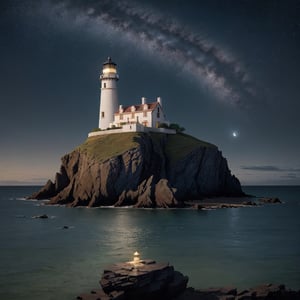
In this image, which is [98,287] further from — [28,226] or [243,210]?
[243,210]

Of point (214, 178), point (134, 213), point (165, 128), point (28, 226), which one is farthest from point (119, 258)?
point (165, 128)

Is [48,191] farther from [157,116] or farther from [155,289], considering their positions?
[155,289]

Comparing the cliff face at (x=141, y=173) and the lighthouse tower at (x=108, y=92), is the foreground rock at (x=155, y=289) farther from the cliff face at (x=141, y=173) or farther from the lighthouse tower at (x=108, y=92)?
the lighthouse tower at (x=108, y=92)

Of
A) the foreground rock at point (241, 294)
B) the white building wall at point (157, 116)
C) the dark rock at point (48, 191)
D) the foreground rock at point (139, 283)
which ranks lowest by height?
the foreground rock at point (241, 294)

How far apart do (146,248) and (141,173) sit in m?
54.8

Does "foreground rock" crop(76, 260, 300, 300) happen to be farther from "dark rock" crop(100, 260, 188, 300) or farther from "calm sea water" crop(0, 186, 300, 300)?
"calm sea water" crop(0, 186, 300, 300)

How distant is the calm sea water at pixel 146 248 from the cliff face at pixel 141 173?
1208cm

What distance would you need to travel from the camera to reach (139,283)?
869 inches

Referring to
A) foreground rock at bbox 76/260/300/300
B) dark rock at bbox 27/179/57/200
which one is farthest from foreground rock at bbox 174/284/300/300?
dark rock at bbox 27/179/57/200

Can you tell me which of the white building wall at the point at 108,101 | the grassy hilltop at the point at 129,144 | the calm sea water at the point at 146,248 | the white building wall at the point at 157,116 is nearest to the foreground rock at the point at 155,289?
the calm sea water at the point at 146,248

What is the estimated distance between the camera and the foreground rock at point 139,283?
72.6 feet

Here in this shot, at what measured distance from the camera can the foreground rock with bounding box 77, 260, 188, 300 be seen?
872 inches

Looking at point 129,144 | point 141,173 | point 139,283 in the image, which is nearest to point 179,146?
point 129,144

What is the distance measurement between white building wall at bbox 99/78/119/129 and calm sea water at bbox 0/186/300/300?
1988 inches
